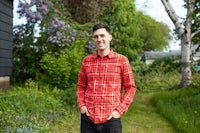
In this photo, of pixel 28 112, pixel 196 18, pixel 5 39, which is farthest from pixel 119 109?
pixel 196 18

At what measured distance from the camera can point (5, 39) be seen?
1084 centimetres

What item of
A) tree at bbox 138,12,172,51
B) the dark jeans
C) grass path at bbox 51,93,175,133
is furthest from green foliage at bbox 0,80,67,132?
tree at bbox 138,12,172,51

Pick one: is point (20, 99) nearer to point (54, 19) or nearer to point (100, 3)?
point (54, 19)

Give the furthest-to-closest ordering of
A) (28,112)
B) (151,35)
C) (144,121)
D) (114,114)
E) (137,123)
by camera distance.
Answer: (151,35) < (144,121) < (137,123) < (28,112) < (114,114)

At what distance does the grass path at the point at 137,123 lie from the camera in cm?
774

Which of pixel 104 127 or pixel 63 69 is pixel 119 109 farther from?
pixel 63 69

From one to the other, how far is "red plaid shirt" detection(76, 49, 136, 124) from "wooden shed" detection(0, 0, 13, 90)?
7662 millimetres

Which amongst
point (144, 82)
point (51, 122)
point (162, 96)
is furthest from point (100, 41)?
point (144, 82)

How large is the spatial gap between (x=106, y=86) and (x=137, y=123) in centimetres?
577

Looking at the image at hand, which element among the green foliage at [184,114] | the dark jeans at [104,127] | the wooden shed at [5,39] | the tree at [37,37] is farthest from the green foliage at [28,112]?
the tree at [37,37]

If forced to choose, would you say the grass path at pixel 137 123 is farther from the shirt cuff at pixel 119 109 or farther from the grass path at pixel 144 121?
the shirt cuff at pixel 119 109

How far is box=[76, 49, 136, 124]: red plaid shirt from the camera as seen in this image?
3203 mm

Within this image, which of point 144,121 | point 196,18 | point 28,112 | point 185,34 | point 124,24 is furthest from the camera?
point 124,24

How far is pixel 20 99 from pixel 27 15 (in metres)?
7.80
